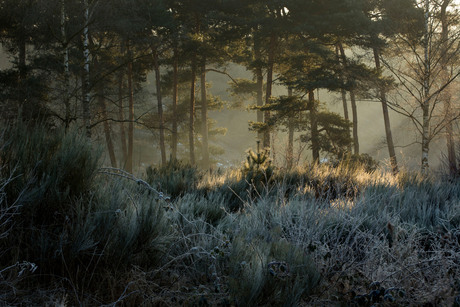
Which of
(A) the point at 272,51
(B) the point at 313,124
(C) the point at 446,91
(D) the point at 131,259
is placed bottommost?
(D) the point at 131,259

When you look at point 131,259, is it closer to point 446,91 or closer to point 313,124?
point 313,124

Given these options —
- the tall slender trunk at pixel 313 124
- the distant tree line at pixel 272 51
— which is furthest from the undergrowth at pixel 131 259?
the tall slender trunk at pixel 313 124

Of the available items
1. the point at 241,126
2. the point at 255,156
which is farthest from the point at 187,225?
the point at 241,126

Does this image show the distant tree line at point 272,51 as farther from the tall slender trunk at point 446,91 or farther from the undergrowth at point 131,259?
the undergrowth at point 131,259

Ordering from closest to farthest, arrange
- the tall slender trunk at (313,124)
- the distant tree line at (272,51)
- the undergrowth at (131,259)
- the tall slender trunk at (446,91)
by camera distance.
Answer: the undergrowth at (131,259), the tall slender trunk at (446,91), the distant tree line at (272,51), the tall slender trunk at (313,124)

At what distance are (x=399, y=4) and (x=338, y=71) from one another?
152 inches

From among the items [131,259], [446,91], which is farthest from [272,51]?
[131,259]

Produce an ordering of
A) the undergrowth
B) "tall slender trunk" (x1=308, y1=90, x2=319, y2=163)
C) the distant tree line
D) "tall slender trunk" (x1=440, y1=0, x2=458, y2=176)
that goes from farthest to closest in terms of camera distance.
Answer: "tall slender trunk" (x1=308, y1=90, x2=319, y2=163) → the distant tree line → "tall slender trunk" (x1=440, y1=0, x2=458, y2=176) → the undergrowth

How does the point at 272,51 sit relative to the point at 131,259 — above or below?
above

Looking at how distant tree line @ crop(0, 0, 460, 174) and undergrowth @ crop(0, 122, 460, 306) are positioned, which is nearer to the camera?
undergrowth @ crop(0, 122, 460, 306)

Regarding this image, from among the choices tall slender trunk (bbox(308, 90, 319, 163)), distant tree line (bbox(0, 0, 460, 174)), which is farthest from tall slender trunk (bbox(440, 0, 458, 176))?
tall slender trunk (bbox(308, 90, 319, 163))

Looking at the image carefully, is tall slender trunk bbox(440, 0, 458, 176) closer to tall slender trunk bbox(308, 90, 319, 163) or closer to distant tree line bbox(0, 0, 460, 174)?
distant tree line bbox(0, 0, 460, 174)

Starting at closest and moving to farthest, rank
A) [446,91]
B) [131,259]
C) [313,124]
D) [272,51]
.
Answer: [131,259]
[446,91]
[313,124]
[272,51]

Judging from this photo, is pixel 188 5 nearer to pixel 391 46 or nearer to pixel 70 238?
pixel 391 46
